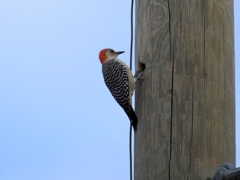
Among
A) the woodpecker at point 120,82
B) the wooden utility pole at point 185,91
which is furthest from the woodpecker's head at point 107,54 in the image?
the wooden utility pole at point 185,91

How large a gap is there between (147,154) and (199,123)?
14.0 inches

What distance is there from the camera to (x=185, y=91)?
4.11m

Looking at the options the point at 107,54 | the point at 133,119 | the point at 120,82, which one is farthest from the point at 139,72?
the point at 107,54

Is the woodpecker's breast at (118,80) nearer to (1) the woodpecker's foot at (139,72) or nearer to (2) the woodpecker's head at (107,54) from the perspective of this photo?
(2) the woodpecker's head at (107,54)

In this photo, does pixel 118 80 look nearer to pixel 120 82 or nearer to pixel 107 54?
pixel 120 82

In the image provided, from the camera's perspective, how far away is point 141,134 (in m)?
4.21

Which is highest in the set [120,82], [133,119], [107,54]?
[107,54]

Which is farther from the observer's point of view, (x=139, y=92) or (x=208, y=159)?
(x=139, y=92)

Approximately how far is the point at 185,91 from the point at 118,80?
6.21ft

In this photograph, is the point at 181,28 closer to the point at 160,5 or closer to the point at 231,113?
the point at 160,5

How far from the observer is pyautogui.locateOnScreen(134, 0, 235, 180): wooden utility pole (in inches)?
157

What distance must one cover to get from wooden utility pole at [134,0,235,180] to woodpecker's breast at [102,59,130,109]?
3.23 feet

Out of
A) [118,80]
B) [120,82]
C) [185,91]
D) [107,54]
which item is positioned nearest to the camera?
[185,91]

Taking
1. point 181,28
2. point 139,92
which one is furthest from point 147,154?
point 181,28
